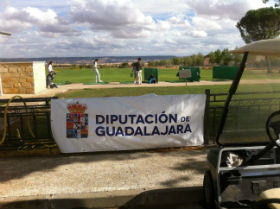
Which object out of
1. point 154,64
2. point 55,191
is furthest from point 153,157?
A: point 154,64

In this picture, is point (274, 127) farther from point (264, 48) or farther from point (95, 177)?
point (95, 177)

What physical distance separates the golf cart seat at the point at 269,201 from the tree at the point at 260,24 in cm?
4538

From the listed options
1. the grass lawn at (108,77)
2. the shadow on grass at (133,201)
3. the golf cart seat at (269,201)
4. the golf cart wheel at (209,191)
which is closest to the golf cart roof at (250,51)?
the golf cart wheel at (209,191)

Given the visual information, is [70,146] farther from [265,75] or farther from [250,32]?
[250,32]

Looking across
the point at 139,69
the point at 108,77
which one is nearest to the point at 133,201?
the point at 139,69

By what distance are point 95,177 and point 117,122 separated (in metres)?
1.44

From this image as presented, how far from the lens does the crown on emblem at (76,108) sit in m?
5.85

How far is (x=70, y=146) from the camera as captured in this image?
5.91m

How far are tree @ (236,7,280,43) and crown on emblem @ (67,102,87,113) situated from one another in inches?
1713

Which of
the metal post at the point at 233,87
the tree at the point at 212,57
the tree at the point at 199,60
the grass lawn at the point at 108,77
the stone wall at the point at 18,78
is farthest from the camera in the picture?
the tree at the point at 199,60

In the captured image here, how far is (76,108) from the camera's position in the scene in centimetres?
587

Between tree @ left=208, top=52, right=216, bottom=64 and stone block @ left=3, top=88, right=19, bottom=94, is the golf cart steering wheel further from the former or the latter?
tree @ left=208, top=52, right=216, bottom=64

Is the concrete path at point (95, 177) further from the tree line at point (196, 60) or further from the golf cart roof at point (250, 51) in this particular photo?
the tree line at point (196, 60)

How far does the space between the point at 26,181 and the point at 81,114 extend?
173 centimetres
